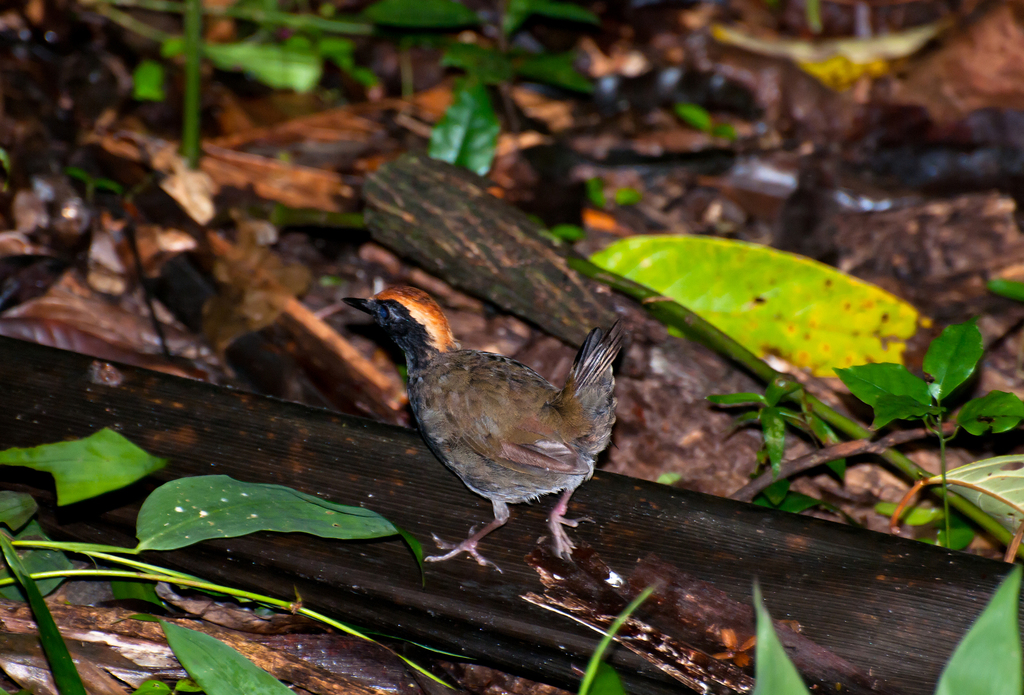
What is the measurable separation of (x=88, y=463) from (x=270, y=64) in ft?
14.4

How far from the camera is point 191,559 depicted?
262cm

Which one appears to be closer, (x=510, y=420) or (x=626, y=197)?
(x=510, y=420)

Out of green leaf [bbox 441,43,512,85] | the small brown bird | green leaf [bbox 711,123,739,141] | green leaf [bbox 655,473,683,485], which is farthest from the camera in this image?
green leaf [bbox 711,123,739,141]

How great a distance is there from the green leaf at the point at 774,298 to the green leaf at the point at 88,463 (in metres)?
2.48

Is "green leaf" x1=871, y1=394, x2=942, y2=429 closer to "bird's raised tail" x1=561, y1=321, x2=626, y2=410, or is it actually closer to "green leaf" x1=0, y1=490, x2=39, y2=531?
"bird's raised tail" x1=561, y1=321, x2=626, y2=410

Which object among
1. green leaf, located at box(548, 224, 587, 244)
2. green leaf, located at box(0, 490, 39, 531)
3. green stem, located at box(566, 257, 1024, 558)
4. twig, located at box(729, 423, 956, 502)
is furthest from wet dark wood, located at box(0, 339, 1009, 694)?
green leaf, located at box(548, 224, 587, 244)

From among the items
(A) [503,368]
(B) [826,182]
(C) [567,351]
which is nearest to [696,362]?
(C) [567,351]

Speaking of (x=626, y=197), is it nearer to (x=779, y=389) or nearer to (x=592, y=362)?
(x=779, y=389)

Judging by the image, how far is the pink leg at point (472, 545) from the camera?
260cm

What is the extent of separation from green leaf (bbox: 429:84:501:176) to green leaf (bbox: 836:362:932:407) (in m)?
2.57

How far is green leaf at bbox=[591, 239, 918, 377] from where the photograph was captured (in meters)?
3.95

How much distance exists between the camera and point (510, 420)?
308 cm

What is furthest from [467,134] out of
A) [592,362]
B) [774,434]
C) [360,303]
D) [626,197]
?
[774,434]

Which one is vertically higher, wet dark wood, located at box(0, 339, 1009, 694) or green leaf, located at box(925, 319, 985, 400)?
green leaf, located at box(925, 319, 985, 400)
